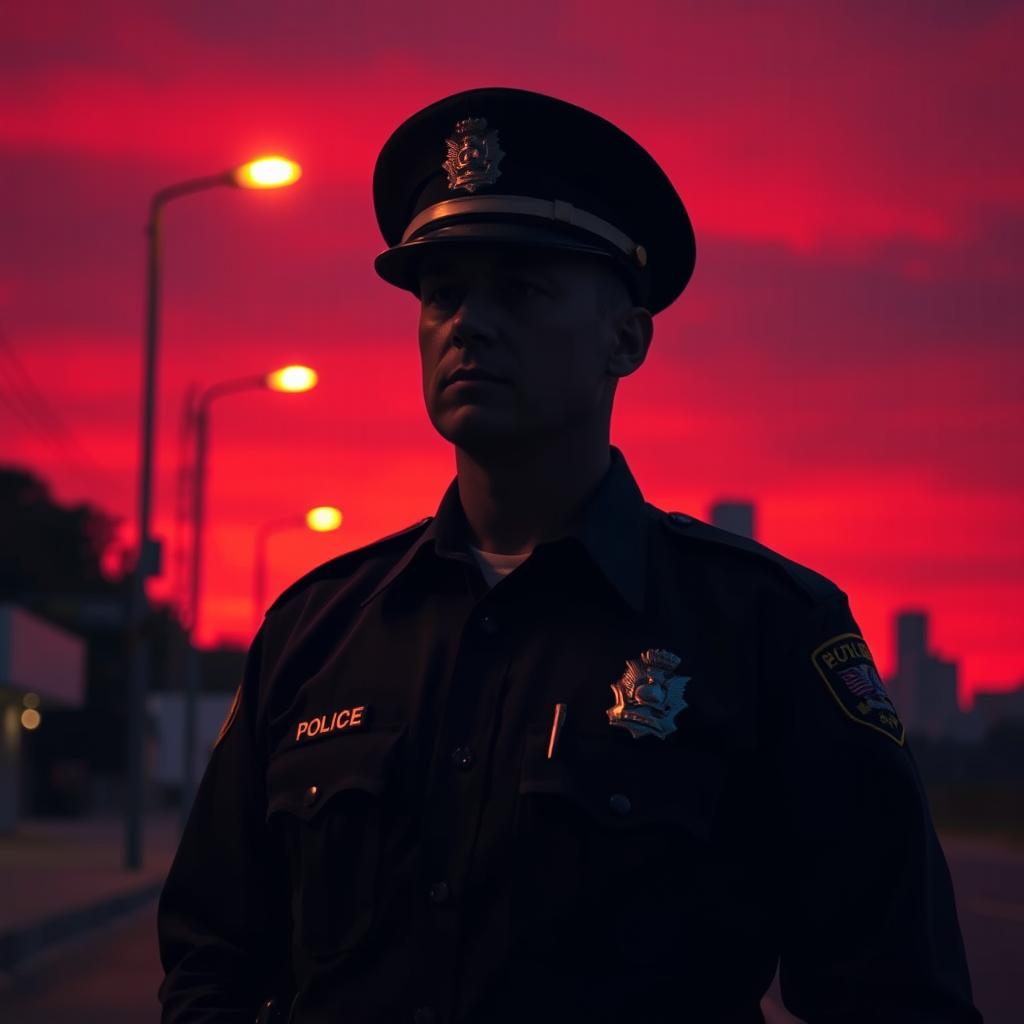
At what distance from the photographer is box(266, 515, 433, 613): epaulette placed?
3.47 metres

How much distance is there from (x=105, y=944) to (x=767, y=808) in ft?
48.4

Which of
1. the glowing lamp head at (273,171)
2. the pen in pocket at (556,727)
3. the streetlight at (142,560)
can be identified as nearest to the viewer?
the pen in pocket at (556,727)

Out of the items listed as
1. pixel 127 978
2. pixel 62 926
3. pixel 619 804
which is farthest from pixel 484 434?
pixel 62 926

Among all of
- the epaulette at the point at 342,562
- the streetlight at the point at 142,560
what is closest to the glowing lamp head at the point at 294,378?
the streetlight at the point at 142,560

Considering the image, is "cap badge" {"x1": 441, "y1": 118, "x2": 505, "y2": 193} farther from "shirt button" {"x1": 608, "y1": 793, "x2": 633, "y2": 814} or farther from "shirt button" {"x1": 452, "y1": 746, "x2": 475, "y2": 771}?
"shirt button" {"x1": 608, "y1": 793, "x2": 633, "y2": 814}

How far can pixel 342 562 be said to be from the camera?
11.4 ft

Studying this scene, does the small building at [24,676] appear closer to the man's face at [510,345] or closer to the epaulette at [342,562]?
the epaulette at [342,562]

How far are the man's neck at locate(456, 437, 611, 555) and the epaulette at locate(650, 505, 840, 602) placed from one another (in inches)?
6.3

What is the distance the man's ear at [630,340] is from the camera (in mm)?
3279

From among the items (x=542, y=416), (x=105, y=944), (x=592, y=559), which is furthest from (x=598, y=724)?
(x=105, y=944)

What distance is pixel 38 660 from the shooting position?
4700cm

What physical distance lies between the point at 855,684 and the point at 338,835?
0.74 metres

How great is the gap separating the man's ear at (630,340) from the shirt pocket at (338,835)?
2.09 feet

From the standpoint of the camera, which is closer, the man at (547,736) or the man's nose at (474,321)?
the man at (547,736)
